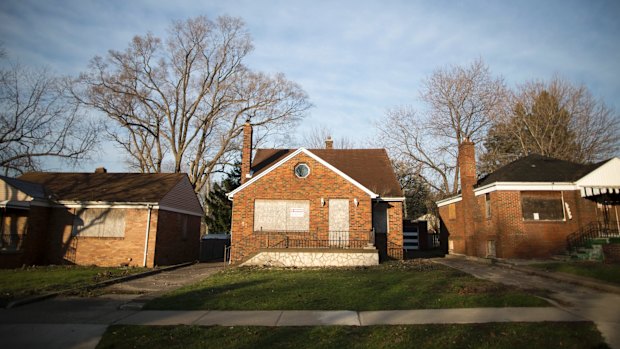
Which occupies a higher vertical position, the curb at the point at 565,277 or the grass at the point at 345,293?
the curb at the point at 565,277

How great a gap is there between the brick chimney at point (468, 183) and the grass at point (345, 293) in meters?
8.08

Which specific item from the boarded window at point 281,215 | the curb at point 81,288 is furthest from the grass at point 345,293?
the boarded window at point 281,215

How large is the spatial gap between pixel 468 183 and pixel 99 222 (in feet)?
63.8

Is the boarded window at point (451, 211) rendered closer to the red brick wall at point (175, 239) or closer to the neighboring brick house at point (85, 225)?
the red brick wall at point (175, 239)

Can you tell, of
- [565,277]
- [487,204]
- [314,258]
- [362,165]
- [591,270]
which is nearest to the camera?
[565,277]

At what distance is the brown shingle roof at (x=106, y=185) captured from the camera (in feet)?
64.7

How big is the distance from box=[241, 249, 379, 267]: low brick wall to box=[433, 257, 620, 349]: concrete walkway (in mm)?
4564

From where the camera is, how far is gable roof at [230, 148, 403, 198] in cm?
2116

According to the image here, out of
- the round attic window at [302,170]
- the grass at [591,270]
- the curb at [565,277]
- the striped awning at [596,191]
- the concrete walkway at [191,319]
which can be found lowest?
the concrete walkway at [191,319]

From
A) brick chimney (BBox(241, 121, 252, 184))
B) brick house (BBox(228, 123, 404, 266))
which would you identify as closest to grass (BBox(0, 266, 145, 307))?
brick house (BBox(228, 123, 404, 266))

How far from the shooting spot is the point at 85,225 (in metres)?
19.3

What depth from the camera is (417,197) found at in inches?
1672

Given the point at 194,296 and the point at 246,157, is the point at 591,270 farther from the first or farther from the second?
the point at 246,157

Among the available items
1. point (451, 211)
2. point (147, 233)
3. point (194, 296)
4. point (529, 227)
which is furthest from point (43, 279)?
point (451, 211)
